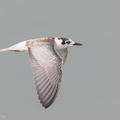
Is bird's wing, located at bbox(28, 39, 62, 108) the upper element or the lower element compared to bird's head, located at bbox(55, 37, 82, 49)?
lower

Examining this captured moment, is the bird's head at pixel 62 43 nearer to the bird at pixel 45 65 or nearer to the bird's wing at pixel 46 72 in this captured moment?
the bird at pixel 45 65

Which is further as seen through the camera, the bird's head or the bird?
the bird's head

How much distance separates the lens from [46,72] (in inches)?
639

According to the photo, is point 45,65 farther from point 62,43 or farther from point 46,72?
point 62,43

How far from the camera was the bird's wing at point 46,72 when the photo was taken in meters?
15.2

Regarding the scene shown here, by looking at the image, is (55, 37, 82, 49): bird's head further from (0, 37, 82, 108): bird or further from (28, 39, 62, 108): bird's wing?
(28, 39, 62, 108): bird's wing

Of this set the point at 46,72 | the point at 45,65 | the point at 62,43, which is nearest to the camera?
the point at 46,72

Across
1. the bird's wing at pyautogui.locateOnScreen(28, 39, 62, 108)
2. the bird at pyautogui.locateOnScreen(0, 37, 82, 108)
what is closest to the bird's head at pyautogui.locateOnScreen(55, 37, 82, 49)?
the bird at pyautogui.locateOnScreen(0, 37, 82, 108)

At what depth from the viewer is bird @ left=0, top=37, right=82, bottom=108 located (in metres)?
15.2

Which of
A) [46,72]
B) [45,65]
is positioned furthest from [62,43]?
[46,72]

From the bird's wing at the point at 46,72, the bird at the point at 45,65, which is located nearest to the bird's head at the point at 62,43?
the bird at the point at 45,65

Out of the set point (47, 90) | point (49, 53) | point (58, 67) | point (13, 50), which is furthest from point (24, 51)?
point (47, 90)

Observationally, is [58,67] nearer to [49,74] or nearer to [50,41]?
[49,74]

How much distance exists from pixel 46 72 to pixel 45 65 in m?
0.45
